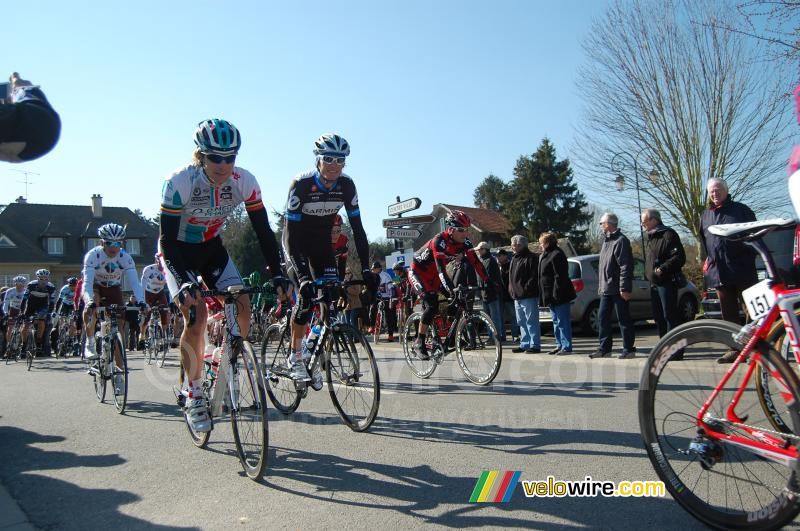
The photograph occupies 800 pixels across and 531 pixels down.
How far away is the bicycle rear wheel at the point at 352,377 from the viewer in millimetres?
5223

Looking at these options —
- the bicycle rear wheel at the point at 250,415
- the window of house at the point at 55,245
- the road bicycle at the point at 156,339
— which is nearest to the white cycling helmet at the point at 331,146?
the bicycle rear wheel at the point at 250,415

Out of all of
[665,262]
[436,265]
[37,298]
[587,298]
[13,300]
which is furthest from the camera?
[13,300]

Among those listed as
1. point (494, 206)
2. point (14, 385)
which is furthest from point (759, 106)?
point (494, 206)

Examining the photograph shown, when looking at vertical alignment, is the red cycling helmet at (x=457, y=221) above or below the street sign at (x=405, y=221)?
below

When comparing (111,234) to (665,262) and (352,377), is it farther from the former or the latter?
(665,262)

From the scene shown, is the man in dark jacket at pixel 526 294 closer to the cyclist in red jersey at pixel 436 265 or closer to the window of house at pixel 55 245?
the cyclist in red jersey at pixel 436 265

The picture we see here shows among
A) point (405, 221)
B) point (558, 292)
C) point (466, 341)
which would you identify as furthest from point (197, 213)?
point (405, 221)

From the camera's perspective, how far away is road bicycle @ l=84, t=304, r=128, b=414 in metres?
7.43

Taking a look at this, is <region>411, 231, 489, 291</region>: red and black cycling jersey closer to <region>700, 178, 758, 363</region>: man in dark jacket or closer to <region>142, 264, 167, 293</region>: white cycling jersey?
<region>700, 178, 758, 363</region>: man in dark jacket

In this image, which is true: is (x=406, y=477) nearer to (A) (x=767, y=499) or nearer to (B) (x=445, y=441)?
(B) (x=445, y=441)

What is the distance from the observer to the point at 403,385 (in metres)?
8.08

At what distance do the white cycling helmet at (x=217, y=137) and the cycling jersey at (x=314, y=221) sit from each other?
4.69 ft

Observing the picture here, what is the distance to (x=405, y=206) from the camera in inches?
625

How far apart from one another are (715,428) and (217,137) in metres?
3.62
